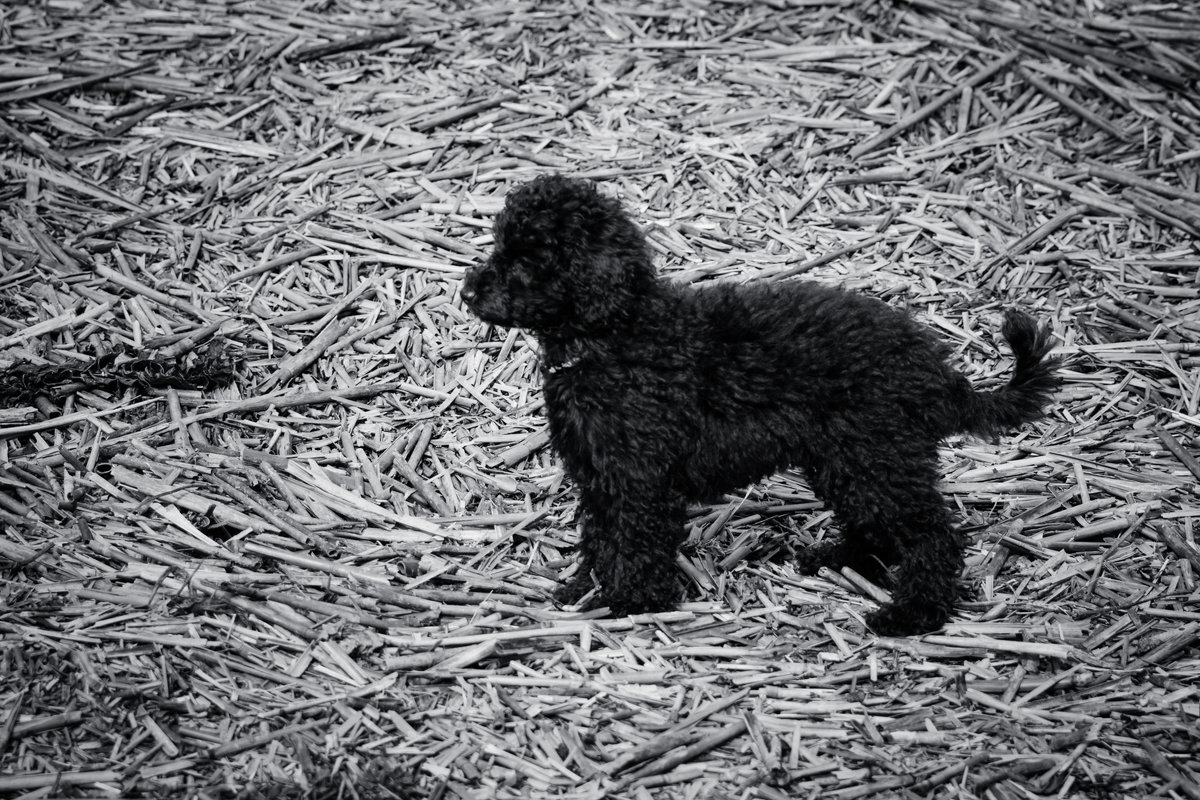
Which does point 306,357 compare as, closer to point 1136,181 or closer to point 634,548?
point 634,548

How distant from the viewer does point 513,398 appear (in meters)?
6.46

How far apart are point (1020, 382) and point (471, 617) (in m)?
2.65

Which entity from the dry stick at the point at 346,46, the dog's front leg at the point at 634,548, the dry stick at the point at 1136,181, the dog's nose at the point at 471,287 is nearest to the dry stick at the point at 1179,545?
A: the dog's front leg at the point at 634,548

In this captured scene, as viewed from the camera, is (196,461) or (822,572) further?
(196,461)

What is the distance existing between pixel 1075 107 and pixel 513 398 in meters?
4.67

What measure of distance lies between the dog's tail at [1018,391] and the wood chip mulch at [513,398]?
76cm

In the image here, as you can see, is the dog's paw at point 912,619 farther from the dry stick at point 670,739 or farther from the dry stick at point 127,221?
the dry stick at point 127,221

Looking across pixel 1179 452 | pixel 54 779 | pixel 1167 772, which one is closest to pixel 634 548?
pixel 1167 772

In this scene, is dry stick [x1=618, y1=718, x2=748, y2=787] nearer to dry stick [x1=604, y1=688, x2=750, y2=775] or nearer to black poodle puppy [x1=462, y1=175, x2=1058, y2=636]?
dry stick [x1=604, y1=688, x2=750, y2=775]

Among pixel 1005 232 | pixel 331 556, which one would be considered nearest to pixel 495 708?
pixel 331 556

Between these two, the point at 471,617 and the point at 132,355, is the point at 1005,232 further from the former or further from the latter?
the point at 132,355

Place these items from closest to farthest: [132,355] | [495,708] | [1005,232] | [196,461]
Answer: [495,708]
[196,461]
[132,355]
[1005,232]

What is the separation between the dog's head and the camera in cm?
488

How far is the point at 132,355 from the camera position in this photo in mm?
6402
